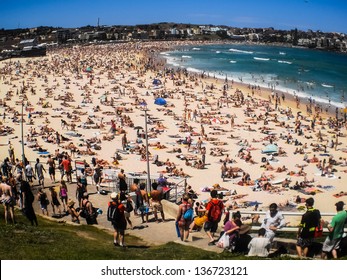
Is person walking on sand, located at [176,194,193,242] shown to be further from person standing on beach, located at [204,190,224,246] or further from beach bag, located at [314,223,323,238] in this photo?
beach bag, located at [314,223,323,238]

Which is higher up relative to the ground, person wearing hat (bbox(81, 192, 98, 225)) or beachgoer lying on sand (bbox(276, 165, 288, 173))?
person wearing hat (bbox(81, 192, 98, 225))

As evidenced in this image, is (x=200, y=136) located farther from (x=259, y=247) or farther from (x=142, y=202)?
(x=259, y=247)

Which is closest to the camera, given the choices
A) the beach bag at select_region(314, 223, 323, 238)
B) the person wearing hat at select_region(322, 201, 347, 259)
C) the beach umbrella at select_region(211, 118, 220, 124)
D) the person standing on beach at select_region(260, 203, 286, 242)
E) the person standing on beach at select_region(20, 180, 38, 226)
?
the person wearing hat at select_region(322, 201, 347, 259)

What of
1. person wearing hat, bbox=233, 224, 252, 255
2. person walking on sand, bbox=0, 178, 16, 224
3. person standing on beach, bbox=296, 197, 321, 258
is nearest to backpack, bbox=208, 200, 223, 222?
person wearing hat, bbox=233, 224, 252, 255

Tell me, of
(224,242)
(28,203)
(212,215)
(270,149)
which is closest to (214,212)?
(212,215)

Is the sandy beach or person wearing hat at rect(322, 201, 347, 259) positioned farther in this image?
the sandy beach

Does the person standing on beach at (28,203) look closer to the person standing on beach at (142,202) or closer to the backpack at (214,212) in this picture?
the person standing on beach at (142,202)
